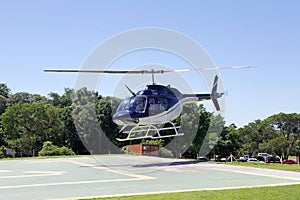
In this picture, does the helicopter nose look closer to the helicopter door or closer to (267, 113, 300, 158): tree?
the helicopter door

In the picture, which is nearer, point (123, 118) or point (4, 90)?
point (123, 118)

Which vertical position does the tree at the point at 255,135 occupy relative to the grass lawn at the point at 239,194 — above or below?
above

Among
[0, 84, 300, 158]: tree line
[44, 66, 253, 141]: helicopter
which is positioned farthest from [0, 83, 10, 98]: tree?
[44, 66, 253, 141]: helicopter

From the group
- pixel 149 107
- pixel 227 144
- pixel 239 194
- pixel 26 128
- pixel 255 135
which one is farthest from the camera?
pixel 255 135

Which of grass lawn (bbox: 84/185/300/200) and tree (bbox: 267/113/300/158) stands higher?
tree (bbox: 267/113/300/158)

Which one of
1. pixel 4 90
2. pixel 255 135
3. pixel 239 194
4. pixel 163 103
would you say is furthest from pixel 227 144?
pixel 4 90

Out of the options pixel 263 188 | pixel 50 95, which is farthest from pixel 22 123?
pixel 263 188

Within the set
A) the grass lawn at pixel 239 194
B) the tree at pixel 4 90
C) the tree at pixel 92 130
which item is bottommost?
the grass lawn at pixel 239 194

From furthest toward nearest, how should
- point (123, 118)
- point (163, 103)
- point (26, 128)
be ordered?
point (26, 128) < point (163, 103) < point (123, 118)

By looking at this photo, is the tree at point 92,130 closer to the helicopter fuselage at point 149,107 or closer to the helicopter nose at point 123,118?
the helicopter fuselage at point 149,107

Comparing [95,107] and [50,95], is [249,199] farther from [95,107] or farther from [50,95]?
[50,95]

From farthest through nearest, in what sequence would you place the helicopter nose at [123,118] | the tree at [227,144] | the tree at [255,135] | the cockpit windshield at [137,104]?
the tree at [255,135], the tree at [227,144], the cockpit windshield at [137,104], the helicopter nose at [123,118]

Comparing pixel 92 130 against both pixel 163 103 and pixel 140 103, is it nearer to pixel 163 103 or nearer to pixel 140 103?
pixel 163 103

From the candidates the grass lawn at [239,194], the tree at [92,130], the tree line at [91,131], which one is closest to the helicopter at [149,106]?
the grass lawn at [239,194]
